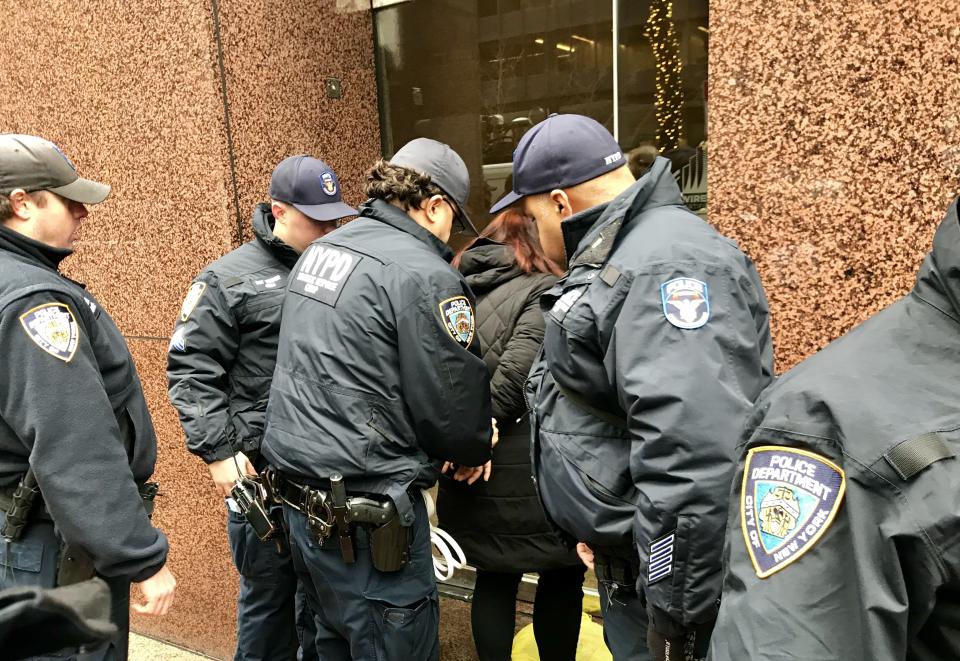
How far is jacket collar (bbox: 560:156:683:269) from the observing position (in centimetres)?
179

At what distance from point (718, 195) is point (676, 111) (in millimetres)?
902

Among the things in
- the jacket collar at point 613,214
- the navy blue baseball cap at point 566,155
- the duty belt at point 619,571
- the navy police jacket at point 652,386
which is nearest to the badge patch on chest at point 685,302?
the navy police jacket at point 652,386

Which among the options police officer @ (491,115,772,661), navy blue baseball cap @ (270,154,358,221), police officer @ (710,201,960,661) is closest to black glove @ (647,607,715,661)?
police officer @ (491,115,772,661)

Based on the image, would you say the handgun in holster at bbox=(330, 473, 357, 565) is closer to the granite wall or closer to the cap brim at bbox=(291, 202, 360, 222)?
the cap brim at bbox=(291, 202, 360, 222)

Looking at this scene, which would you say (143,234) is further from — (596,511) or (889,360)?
(889,360)

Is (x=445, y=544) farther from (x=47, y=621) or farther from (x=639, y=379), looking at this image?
(x=47, y=621)

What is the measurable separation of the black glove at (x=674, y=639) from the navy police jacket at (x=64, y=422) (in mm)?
1413

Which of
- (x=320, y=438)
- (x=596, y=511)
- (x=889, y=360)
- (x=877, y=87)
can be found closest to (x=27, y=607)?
(x=889, y=360)

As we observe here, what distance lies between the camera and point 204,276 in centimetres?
301

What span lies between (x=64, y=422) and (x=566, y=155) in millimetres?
1525

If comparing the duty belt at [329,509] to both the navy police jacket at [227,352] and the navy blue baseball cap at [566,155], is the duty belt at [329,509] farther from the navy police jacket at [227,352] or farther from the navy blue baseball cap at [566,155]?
the navy blue baseball cap at [566,155]

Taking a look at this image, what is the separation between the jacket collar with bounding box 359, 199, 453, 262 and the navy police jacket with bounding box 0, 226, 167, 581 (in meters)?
0.94

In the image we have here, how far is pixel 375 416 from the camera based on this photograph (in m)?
2.27

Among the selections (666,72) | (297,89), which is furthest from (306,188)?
(666,72)
